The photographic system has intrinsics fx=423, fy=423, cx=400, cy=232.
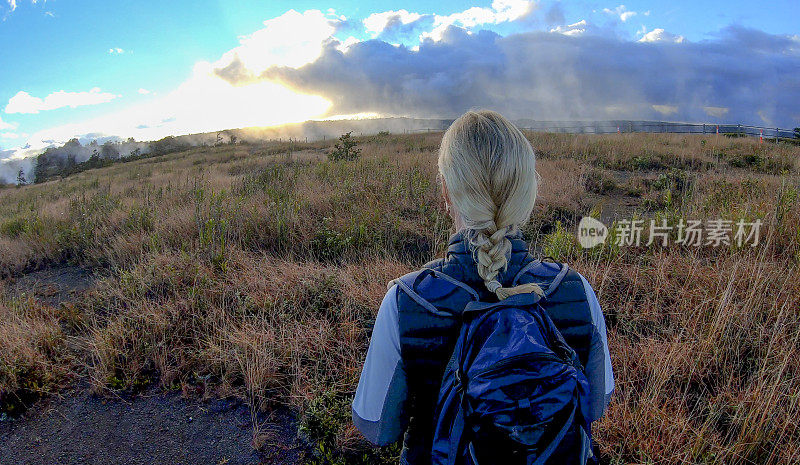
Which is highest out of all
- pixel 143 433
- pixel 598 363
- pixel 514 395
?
pixel 514 395

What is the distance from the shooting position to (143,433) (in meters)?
2.99

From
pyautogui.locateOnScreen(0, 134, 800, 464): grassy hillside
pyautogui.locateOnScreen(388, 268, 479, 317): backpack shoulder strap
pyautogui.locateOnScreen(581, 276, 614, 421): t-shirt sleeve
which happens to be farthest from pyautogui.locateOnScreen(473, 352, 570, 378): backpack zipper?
pyautogui.locateOnScreen(0, 134, 800, 464): grassy hillside

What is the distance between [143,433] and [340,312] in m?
1.73

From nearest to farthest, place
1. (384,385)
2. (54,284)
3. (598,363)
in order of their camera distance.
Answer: (384,385) → (598,363) → (54,284)

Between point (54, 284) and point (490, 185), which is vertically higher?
point (490, 185)

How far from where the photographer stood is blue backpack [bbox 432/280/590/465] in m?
0.97

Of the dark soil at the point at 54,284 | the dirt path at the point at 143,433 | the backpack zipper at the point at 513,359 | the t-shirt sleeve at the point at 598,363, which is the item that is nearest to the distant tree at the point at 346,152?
the dark soil at the point at 54,284

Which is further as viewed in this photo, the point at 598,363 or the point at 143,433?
the point at 143,433

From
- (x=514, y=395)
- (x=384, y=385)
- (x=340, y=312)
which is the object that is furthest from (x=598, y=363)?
(x=340, y=312)

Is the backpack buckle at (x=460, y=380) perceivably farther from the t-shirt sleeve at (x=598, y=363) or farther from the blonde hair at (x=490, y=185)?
the t-shirt sleeve at (x=598, y=363)

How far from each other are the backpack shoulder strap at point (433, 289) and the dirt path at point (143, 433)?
2.11 m

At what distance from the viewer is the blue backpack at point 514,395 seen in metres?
0.97

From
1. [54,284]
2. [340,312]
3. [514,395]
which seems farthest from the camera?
Result: [54,284]

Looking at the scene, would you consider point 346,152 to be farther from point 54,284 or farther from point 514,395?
point 514,395
